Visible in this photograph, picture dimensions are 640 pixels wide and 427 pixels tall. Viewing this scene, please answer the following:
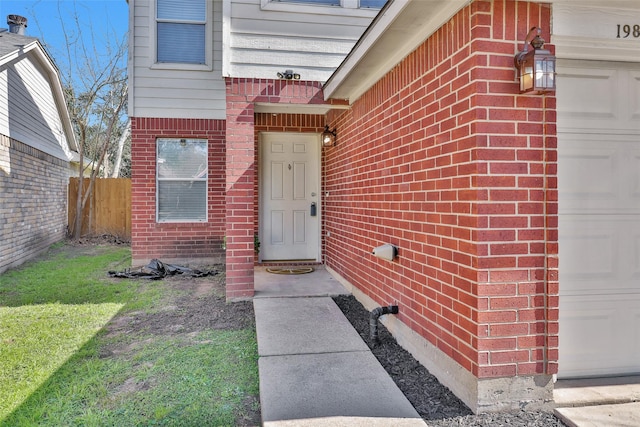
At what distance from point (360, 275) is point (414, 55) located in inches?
98.8

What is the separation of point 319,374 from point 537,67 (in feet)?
7.64

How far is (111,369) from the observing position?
300cm

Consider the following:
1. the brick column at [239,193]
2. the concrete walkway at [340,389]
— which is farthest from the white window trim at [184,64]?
the concrete walkway at [340,389]

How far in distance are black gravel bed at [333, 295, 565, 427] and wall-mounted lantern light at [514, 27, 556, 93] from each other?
1.84 metres

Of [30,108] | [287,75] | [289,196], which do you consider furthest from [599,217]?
[30,108]

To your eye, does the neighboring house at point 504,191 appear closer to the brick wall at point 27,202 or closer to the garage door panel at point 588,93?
the garage door panel at point 588,93

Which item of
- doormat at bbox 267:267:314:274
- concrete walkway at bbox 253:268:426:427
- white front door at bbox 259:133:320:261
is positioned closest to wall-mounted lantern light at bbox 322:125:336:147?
white front door at bbox 259:133:320:261

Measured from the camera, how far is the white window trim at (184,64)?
691 cm

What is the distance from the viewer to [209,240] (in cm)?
743

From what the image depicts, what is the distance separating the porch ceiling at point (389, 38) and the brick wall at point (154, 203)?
11.5 ft

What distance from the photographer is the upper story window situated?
22.9 feet

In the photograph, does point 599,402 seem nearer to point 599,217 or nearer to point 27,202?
point 599,217

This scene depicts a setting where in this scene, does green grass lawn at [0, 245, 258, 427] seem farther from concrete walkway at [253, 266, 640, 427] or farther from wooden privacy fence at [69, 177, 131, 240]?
wooden privacy fence at [69, 177, 131, 240]

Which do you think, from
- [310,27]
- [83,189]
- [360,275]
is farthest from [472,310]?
[83,189]
